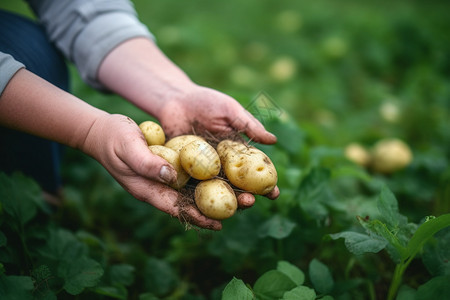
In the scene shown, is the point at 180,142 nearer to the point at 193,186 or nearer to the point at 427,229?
the point at 193,186

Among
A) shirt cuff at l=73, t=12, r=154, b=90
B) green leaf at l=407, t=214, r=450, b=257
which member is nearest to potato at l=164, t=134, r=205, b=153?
shirt cuff at l=73, t=12, r=154, b=90

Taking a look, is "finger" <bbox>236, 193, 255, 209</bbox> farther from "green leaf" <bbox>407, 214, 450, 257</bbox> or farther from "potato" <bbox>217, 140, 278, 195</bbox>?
"green leaf" <bbox>407, 214, 450, 257</bbox>

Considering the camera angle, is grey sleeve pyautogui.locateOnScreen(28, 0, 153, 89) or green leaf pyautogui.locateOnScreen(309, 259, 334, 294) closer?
green leaf pyautogui.locateOnScreen(309, 259, 334, 294)

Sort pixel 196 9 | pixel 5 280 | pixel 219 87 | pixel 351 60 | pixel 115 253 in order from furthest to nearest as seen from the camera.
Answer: pixel 196 9
pixel 351 60
pixel 219 87
pixel 115 253
pixel 5 280

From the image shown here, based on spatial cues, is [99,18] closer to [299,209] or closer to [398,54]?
[299,209]

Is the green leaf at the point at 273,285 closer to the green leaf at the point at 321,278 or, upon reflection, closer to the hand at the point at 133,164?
the green leaf at the point at 321,278

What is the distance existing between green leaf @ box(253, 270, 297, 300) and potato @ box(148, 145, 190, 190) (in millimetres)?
590

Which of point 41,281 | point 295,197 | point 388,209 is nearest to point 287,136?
point 295,197

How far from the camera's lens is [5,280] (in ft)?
4.50

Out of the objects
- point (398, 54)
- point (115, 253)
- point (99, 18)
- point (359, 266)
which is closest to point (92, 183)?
point (115, 253)

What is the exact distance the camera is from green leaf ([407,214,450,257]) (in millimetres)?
1382

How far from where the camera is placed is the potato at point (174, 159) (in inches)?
66.5

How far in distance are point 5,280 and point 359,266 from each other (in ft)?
6.02

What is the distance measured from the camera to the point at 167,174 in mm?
1453
